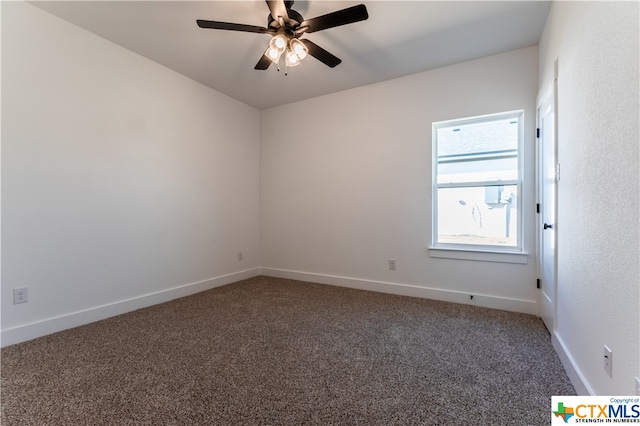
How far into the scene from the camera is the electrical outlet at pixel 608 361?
123 centimetres

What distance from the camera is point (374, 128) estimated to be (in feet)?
12.0

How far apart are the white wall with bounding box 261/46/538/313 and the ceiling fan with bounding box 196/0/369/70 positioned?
5.07 feet

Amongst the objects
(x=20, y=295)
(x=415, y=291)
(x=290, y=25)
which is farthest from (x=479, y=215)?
(x=20, y=295)

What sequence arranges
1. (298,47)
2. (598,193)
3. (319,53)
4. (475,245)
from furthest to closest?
(475,245)
(319,53)
(298,47)
(598,193)

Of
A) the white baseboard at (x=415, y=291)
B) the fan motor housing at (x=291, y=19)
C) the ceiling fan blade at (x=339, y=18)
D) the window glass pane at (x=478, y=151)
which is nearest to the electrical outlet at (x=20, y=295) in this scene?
the white baseboard at (x=415, y=291)

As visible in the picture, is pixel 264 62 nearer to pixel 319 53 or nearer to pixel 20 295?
pixel 319 53

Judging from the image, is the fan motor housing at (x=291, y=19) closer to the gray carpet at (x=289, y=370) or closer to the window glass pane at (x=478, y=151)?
the window glass pane at (x=478, y=151)

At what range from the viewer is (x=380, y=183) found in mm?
3611

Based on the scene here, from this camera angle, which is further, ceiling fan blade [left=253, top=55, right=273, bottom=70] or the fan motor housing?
ceiling fan blade [left=253, top=55, right=273, bottom=70]

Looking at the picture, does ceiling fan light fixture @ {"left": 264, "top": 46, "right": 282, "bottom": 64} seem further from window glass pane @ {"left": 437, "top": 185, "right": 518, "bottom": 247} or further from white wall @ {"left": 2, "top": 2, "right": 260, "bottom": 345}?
window glass pane @ {"left": 437, "top": 185, "right": 518, "bottom": 247}

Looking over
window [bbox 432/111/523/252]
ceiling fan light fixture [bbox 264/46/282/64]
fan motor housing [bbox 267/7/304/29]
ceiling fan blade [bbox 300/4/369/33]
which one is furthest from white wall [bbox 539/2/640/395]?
ceiling fan light fixture [bbox 264/46/282/64]

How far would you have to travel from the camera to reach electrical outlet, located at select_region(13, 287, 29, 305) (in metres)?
2.17

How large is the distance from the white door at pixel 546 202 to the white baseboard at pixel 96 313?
3.74 metres

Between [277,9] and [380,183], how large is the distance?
7.45 ft
